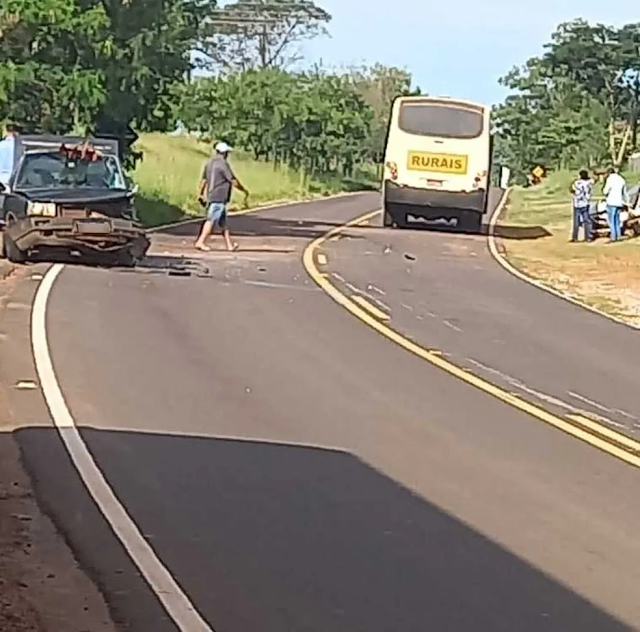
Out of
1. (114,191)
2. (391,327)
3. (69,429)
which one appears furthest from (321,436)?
(114,191)

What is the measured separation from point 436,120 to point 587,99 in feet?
173

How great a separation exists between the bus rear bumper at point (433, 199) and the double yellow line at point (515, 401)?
52.7ft

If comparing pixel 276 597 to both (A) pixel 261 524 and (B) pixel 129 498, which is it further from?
(B) pixel 129 498

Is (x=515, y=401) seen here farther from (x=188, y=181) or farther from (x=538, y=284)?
(x=188, y=181)

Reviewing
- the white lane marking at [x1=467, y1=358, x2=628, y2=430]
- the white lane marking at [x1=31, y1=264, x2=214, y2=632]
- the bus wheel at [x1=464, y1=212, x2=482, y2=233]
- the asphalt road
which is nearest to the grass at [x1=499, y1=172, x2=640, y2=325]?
the bus wheel at [x1=464, y1=212, x2=482, y2=233]

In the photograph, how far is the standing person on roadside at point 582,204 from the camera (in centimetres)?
3434

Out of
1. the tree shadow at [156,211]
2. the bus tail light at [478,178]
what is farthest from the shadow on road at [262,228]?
the bus tail light at [478,178]

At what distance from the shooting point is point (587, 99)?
88.3 m

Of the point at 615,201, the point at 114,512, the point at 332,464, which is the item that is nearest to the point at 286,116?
the point at 615,201

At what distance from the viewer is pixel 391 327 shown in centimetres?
1714

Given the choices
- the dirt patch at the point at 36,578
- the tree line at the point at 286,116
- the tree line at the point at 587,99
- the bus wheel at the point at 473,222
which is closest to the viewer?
the dirt patch at the point at 36,578

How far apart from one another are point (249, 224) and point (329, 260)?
35.4 ft

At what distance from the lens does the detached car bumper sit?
20.1 meters

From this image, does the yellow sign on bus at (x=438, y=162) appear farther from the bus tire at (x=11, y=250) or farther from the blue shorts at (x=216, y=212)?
the bus tire at (x=11, y=250)
